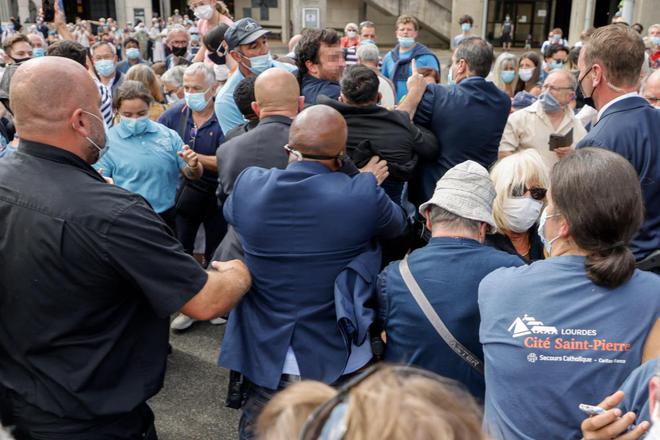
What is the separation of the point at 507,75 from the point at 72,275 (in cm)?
557

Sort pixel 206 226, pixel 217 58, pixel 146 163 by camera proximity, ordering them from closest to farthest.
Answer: pixel 146 163, pixel 206 226, pixel 217 58

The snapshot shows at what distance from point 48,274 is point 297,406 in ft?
4.52

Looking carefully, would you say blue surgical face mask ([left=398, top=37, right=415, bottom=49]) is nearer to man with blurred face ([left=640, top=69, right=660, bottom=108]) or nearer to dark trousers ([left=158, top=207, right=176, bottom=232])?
man with blurred face ([left=640, top=69, right=660, bottom=108])

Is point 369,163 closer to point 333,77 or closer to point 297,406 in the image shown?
point 333,77

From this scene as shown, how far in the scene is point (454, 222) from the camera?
247 centimetres

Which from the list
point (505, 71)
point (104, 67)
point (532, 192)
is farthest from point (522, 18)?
point (532, 192)

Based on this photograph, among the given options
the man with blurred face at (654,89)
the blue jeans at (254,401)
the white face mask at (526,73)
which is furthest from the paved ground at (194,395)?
the white face mask at (526,73)

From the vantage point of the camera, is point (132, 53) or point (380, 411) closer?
point (380, 411)

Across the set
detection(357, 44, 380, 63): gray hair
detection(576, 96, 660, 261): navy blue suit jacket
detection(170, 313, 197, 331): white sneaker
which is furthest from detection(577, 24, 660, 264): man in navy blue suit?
detection(357, 44, 380, 63): gray hair

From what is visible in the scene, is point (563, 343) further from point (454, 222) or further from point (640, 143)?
point (640, 143)

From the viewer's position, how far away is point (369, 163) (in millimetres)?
3168

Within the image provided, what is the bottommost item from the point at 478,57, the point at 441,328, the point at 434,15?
the point at 441,328

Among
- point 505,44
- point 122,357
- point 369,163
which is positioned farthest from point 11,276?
point 505,44

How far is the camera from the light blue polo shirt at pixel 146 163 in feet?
13.3
